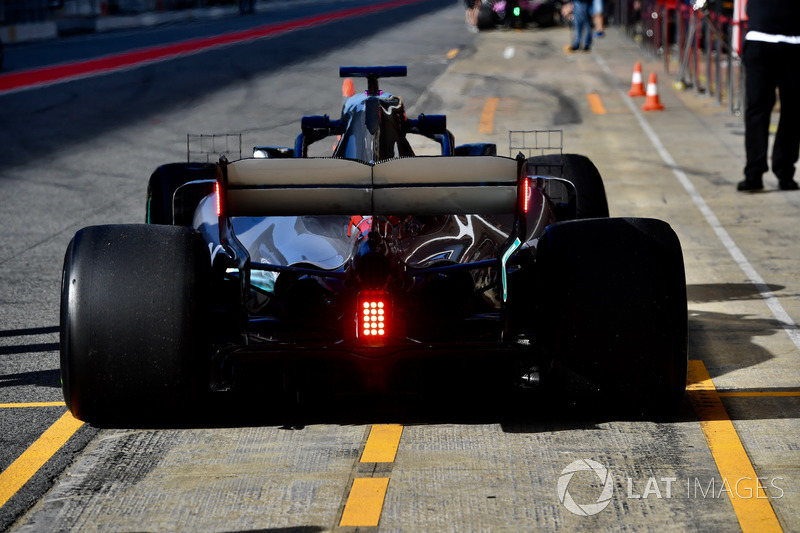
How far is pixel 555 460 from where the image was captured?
5672mm

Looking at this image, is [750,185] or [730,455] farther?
[750,185]

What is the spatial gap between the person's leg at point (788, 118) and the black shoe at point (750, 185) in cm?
20

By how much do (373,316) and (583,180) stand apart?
3145 mm

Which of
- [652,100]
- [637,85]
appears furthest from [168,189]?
[637,85]

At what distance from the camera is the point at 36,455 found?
5.90 meters

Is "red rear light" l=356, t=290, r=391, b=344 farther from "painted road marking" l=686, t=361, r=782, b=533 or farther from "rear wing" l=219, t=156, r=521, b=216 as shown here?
"painted road marking" l=686, t=361, r=782, b=533

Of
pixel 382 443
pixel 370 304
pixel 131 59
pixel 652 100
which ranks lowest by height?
pixel 131 59

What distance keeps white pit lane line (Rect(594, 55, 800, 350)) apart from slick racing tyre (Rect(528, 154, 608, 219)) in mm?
1272

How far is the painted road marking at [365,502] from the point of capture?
5008 millimetres

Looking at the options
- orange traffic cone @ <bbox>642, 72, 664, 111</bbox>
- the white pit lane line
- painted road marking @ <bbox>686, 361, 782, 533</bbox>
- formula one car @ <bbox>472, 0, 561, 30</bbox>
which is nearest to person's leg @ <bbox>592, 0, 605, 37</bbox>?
formula one car @ <bbox>472, 0, 561, 30</bbox>

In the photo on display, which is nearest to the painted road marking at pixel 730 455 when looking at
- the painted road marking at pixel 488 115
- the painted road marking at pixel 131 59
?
the painted road marking at pixel 488 115

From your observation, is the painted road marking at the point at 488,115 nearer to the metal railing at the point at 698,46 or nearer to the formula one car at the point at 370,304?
the metal railing at the point at 698,46

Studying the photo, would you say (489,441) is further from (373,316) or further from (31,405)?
(31,405)

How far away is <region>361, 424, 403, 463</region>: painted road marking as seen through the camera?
5754 millimetres
